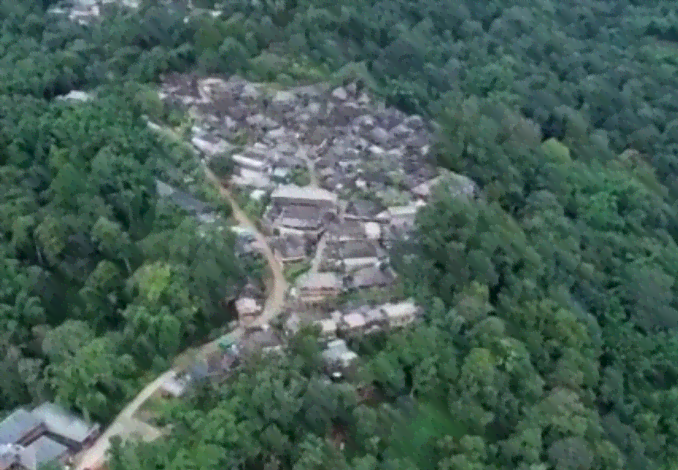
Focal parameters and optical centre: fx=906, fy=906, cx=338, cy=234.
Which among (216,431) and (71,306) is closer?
(216,431)

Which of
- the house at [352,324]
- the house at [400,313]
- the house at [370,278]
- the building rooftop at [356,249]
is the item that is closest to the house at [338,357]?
the house at [352,324]

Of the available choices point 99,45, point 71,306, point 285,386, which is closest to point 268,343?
point 285,386

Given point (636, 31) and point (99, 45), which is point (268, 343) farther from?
point (636, 31)

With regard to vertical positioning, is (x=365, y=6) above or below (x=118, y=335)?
above

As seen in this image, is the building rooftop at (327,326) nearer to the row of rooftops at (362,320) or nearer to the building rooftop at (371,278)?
the row of rooftops at (362,320)

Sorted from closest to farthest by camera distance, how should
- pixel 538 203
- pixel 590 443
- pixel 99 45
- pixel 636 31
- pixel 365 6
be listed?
pixel 590 443
pixel 538 203
pixel 99 45
pixel 365 6
pixel 636 31

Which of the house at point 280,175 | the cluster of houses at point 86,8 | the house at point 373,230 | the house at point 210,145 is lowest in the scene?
the house at point 373,230
